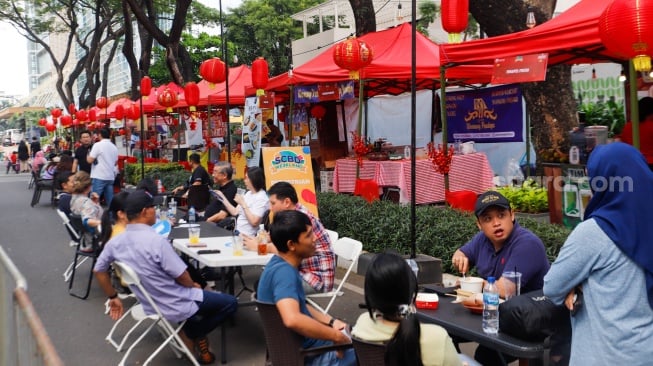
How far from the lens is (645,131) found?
6945mm

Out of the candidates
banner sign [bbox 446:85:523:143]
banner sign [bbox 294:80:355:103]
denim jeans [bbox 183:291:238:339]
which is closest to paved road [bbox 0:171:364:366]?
denim jeans [bbox 183:291:238:339]

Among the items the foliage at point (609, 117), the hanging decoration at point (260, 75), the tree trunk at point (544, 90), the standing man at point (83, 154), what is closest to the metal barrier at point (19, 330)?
the tree trunk at point (544, 90)

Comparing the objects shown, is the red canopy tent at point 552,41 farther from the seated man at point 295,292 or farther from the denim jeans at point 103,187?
the denim jeans at point 103,187

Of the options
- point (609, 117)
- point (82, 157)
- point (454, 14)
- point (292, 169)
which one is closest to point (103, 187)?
point (82, 157)

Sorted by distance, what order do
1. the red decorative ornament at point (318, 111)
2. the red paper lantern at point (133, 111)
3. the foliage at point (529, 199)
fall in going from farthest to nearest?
1. the red paper lantern at point (133, 111)
2. the red decorative ornament at point (318, 111)
3. the foliage at point (529, 199)

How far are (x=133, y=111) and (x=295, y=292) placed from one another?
18.8 meters

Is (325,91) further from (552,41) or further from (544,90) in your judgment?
(552,41)

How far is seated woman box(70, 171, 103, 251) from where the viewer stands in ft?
23.5

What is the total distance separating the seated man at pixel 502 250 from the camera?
3475 millimetres

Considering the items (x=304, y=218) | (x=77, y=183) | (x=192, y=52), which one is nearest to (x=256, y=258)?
(x=304, y=218)

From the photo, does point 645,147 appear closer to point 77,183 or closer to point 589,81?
point 77,183

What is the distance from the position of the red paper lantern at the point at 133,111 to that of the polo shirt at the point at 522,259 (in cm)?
1859

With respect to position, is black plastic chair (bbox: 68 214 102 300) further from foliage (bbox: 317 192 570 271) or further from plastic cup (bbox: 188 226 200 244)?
foliage (bbox: 317 192 570 271)

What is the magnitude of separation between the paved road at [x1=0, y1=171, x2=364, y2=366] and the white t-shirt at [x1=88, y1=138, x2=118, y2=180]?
126 centimetres
